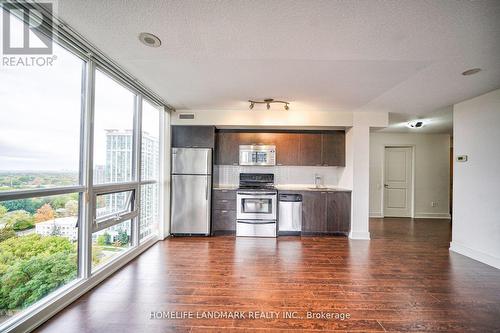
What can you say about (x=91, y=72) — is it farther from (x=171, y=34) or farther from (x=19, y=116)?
(x=171, y=34)

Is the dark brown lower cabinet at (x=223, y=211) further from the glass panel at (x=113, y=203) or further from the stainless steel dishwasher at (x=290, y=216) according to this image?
the glass panel at (x=113, y=203)

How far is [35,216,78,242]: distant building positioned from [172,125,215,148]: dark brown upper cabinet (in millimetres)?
2333

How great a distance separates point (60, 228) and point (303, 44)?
276 cm

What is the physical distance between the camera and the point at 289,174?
4.91m

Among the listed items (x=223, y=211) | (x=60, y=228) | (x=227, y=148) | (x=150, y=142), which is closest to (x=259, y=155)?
(x=227, y=148)

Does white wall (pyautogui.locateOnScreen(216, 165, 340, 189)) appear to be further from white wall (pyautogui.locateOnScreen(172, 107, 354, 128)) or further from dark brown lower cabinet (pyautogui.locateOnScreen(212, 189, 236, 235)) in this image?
white wall (pyautogui.locateOnScreen(172, 107, 354, 128))

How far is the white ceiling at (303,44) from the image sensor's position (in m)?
1.54

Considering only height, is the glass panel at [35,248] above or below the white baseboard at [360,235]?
above

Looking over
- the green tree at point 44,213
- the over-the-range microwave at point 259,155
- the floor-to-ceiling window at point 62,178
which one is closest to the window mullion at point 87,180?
the floor-to-ceiling window at point 62,178

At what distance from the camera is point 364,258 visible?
3164mm

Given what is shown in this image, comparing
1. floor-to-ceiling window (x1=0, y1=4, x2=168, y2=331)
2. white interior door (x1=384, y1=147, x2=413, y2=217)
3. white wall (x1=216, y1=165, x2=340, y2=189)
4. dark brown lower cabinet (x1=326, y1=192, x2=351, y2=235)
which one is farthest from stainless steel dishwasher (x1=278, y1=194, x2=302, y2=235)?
white interior door (x1=384, y1=147, x2=413, y2=217)

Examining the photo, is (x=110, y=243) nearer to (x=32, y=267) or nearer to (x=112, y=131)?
(x=32, y=267)

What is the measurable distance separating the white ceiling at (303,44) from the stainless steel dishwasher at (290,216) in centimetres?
208

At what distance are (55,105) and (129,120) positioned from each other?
3.88 feet
